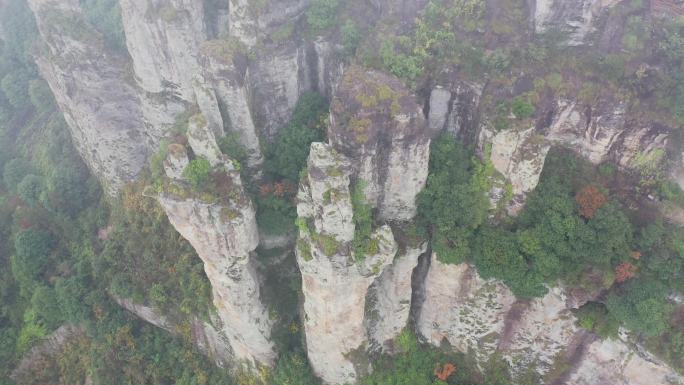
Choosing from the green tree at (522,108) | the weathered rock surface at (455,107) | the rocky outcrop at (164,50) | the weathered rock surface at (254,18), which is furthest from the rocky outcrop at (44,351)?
the green tree at (522,108)

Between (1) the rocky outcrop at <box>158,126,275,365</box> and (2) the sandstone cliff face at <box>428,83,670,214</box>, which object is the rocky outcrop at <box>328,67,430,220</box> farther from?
(1) the rocky outcrop at <box>158,126,275,365</box>

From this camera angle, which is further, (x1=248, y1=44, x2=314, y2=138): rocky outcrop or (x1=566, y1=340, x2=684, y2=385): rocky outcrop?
(x1=248, y1=44, x2=314, y2=138): rocky outcrop

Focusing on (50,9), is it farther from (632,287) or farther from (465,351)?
(632,287)

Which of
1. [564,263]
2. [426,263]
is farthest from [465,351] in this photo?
[564,263]

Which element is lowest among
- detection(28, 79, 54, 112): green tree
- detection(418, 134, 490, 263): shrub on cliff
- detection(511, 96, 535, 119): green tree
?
detection(28, 79, 54, 112): green tree

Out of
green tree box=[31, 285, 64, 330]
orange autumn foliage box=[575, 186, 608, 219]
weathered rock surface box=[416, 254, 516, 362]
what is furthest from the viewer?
green tree box=[31, 285, 64, 330]

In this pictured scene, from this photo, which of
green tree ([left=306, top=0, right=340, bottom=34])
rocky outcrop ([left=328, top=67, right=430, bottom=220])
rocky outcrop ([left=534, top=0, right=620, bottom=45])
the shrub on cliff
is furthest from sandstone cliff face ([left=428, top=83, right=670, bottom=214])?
green tree ([left=306, top=0, right=340, bottom=34])
